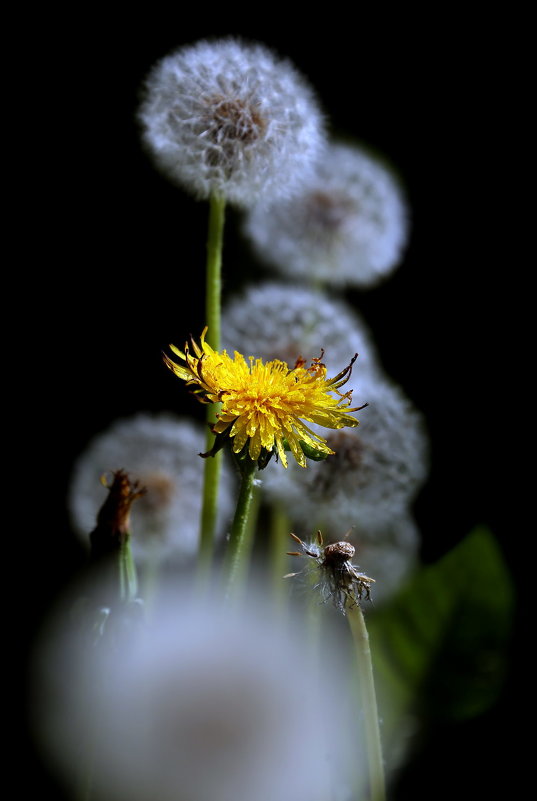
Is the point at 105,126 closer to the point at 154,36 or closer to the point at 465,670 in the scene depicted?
the point at 154,36

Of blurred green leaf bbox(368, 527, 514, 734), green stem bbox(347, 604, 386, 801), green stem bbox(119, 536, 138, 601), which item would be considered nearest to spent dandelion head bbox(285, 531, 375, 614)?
green stem bbox(347, 604, 386, 801)

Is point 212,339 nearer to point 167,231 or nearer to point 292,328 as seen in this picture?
point 292,328

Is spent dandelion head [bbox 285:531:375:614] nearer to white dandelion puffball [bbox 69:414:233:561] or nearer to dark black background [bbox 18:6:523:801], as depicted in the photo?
white dandelion puffball [bbox 69:414:233:561]

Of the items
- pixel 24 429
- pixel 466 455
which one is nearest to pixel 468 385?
pixel 466 455

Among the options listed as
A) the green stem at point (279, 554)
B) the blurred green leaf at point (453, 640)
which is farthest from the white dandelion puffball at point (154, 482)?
the blurred green leaf at point (453, 640)

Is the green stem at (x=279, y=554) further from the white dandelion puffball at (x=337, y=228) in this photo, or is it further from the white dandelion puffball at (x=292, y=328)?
the white dandelion puffball at (x=337, y=228)
